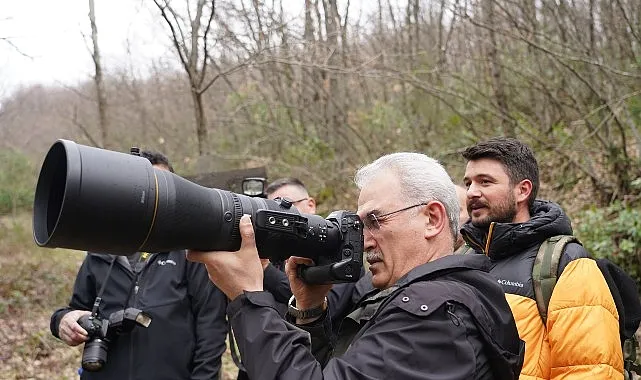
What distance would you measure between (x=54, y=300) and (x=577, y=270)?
25.9ft

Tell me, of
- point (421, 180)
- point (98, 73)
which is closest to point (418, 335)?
point (421, 180)

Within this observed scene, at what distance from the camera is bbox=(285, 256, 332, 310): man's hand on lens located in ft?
6.52

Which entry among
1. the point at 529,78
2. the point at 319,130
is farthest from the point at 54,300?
the point at 529,78

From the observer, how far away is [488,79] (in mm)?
9461

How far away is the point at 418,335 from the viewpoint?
1.42 m

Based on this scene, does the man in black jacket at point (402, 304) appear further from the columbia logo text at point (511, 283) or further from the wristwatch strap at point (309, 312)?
the columbia logo text at point (511, 283)

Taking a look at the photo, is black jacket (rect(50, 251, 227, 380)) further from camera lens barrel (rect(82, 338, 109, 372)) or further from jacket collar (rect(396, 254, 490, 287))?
jacket collar (rect(396, 254, 490, 287))

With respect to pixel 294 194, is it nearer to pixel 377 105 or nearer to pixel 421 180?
pixel 421 180

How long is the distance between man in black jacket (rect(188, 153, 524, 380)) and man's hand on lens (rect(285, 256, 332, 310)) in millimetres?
182

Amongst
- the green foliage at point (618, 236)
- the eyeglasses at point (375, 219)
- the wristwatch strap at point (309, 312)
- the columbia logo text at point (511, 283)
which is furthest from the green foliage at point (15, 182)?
the eyeglasses at point (375, 219)

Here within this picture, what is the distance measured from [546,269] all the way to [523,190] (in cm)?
49

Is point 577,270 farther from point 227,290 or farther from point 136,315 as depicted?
point 136,315

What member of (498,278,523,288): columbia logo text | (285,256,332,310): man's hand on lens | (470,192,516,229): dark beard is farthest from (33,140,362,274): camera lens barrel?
(470,192,516,229): dark beard

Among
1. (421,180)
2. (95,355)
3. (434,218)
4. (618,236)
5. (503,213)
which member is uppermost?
(421,180)
